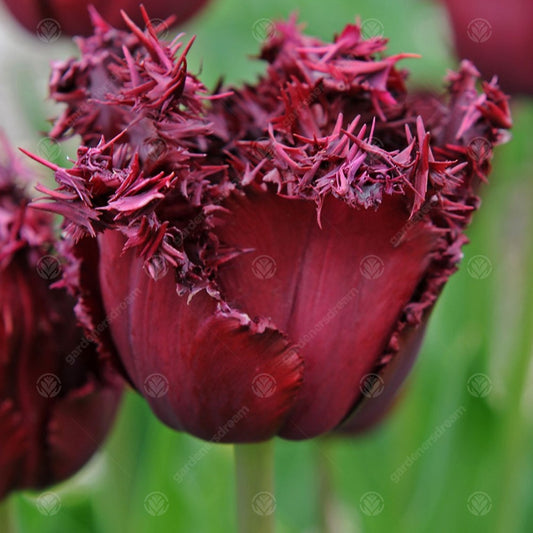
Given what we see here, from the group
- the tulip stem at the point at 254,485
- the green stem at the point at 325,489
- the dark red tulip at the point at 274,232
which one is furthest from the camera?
the green stem at the point at 325,489

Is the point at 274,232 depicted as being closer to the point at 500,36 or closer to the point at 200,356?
the point at 200,356

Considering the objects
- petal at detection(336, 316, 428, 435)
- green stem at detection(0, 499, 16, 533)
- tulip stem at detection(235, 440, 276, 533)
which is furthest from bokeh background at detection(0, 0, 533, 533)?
petal at detection(336, 316, 428, 435)

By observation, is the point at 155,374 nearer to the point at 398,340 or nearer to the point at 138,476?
the point at 398,340

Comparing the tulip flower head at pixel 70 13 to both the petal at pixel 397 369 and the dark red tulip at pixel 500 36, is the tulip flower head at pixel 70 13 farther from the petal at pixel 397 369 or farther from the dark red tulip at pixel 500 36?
the petal at pixel 397 369

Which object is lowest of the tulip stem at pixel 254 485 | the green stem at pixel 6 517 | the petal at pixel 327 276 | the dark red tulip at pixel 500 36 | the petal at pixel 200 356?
the green stem at pixel 6 517

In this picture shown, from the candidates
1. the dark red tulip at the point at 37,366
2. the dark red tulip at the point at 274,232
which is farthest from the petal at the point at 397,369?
the dark red tulip at the point at 37,366

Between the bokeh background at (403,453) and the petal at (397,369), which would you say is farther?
the bokeh background at (403,453)

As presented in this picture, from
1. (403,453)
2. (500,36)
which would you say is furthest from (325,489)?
(500,36)

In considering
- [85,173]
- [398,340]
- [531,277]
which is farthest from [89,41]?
[531,277]
